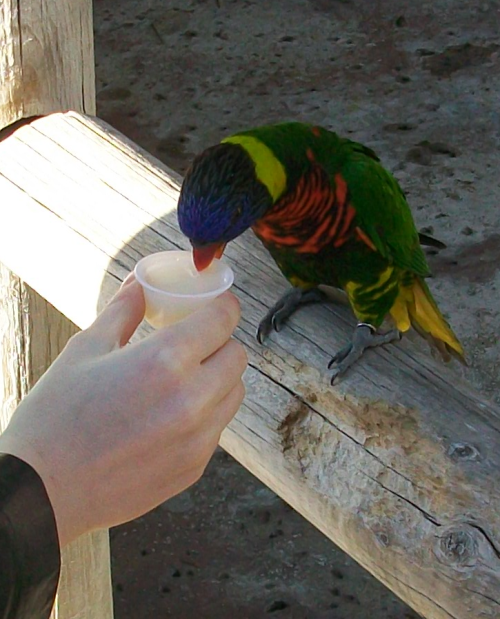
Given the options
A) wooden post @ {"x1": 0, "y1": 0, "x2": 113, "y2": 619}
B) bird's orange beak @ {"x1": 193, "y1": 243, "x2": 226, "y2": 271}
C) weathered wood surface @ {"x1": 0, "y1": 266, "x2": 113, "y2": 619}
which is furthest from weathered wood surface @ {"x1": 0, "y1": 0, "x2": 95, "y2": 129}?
bird's orange beak @ {"x1": 193, "y1": 243, "x2": 226, "y2": 271}

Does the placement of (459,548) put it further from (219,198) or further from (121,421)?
(219,198)

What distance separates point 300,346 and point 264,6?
3336 millimetres

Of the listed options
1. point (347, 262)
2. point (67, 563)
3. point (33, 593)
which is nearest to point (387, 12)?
point (347, 262)

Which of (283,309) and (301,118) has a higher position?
(283,309)

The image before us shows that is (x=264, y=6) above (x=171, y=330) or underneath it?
underneath

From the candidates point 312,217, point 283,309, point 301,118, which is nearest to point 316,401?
point 283,309

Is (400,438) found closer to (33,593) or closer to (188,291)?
(188,291)

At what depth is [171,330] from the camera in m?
0.68

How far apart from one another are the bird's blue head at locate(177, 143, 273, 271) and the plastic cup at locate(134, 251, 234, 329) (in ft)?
0.31

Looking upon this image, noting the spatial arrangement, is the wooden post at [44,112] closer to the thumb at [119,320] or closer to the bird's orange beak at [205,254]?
the bird's orange beak at [205,254]

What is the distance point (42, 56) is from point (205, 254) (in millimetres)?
436

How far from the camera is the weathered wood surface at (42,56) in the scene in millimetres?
1176

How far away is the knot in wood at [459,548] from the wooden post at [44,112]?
2.33 ft

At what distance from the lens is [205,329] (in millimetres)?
692
